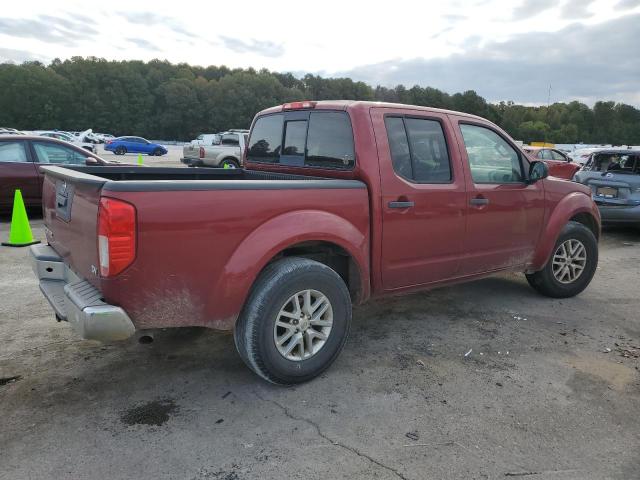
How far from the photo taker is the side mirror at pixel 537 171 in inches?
184

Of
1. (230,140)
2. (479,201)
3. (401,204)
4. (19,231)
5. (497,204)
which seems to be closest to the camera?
(401,204)

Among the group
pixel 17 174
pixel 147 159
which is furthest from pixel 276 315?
Answer: pixel 147 159

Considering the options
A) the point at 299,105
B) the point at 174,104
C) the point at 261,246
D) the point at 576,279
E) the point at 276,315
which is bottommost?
the point at 576,279

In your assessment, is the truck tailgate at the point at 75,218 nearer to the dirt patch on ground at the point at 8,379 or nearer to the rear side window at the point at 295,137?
the dirt patch on ground at the point at 8,379

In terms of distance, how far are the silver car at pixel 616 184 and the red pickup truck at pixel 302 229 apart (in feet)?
15.2

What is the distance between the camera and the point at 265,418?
2979 millimetres

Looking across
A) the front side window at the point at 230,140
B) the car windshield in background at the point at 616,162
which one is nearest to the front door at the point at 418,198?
the car windshield in background at the point at 616,162

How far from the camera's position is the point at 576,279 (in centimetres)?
540

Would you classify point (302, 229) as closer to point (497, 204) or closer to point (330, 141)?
point (330, 141)

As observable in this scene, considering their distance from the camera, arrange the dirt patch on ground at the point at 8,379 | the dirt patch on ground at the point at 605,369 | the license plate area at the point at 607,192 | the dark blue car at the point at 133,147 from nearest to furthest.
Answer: the dirt patch on ground at the point at 8,379 → the dirt patch on ground at the point at 605,369 → the license plate area at the point at 607,192 → the dark blue car at the point at 133,147

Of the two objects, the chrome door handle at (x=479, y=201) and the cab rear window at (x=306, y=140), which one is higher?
the cab rear window at (x=306, y=140)

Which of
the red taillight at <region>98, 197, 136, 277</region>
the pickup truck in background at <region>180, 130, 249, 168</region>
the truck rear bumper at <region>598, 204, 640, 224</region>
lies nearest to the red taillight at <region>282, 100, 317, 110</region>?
the red taillight at <region>98, 197, 136, 277</region>

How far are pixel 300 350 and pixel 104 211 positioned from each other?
1.50m

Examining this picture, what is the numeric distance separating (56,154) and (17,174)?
759mm
